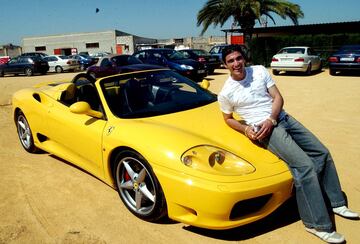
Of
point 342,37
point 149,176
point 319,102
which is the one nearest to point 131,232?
point 149,176

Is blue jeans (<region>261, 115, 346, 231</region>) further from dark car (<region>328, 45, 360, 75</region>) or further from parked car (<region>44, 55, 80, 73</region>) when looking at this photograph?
parked car (<region>44, 55, 80, 73</region>)

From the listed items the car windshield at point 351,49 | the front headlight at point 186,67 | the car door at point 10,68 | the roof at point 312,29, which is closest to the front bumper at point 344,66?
the car windshield at point 351,49

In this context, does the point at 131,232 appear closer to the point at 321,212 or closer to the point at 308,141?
the point at 321,212

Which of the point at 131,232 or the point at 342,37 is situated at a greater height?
the point at 342,37

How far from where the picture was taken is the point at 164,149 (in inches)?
113

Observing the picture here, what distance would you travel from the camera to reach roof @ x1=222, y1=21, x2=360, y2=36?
1069 inches

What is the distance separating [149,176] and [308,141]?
4.83 ft

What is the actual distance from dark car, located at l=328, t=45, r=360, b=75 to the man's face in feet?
46.3

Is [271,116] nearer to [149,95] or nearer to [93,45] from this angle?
[149,95]

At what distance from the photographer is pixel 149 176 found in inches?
119

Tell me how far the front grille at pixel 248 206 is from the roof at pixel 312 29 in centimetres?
2591

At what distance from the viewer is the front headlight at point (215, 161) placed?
2.74 metres

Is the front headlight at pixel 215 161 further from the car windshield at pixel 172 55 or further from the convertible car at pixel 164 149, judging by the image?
the car windshield at pixel 172 55

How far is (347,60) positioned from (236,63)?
47.1ft
